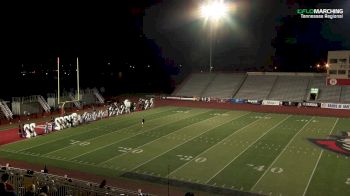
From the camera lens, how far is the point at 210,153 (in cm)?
1734

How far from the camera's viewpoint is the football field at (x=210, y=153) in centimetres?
1359

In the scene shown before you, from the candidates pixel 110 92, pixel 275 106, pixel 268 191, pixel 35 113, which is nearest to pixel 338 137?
pixel 268 191

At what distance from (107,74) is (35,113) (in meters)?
20.7

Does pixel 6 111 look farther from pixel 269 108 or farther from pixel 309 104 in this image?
pixel 309 104

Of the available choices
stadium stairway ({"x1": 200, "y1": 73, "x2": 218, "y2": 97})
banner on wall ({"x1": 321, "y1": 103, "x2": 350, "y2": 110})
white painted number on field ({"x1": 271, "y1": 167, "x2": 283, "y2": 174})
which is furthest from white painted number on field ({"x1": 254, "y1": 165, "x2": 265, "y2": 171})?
stadium stairway ({"x1": 200, "y1": 73, "x2": 218, "y2": 97})

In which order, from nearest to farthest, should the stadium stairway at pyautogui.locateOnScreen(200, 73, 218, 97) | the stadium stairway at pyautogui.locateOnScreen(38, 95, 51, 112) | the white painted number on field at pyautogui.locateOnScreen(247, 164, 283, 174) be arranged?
the white painted number on field at pyautogui.locateOnScreen(247, 164, 283, 174) < the stadium stairway at pyautogui.locateOnScreen(38, 95, 51, 112) < the stadium stairway at pyautogui.locateOnScreen(200, 73, 218, 97)

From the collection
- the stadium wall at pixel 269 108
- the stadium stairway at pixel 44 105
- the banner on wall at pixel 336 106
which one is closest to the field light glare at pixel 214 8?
the stadium wall at pixel 269 108

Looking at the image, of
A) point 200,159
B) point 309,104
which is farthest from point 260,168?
point 309,104

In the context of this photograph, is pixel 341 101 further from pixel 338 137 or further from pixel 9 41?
pixel 9 41

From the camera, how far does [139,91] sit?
5028 centimetres

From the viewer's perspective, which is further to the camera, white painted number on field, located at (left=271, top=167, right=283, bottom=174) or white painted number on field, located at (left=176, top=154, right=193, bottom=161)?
white painted number on field, located at (left=176, top=154, right=193, bottom=161)

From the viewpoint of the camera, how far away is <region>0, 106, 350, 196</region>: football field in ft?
44.6

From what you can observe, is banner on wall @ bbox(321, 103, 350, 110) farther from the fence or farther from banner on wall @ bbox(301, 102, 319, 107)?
the fence

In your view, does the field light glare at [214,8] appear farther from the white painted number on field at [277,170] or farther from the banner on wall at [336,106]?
the white painted number on field at [277,170]
